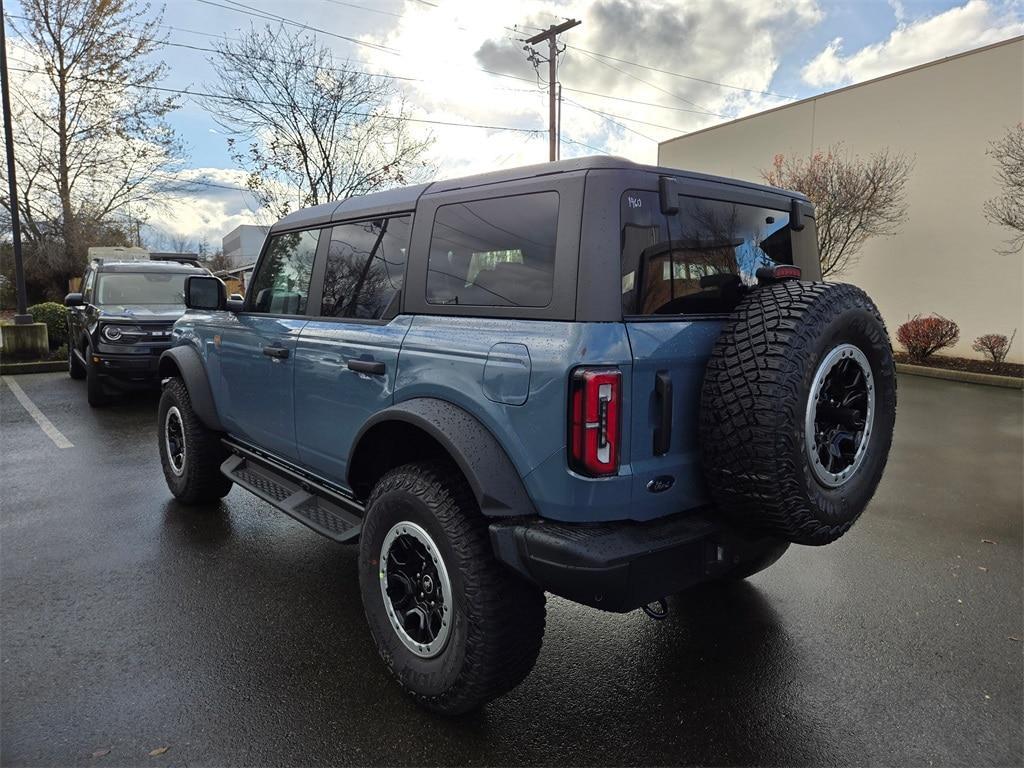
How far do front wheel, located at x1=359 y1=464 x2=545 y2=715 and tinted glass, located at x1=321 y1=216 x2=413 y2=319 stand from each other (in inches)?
34.8

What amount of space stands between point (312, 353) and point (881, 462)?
262 cm

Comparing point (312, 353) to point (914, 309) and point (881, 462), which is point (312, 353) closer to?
point (881, 462)

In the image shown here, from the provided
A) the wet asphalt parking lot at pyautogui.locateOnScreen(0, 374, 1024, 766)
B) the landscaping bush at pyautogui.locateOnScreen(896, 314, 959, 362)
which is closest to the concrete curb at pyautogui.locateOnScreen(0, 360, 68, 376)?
the wet asphalt parking lot at pyautogui.locateOnScreen(0, 374, 1024, 766)

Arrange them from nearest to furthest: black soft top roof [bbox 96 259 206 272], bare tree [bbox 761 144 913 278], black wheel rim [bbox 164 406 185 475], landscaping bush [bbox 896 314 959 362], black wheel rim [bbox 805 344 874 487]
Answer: black wheel rim [bbox 805 344 874 487] → black wheel rim [bbox 164 406 185 475] → black soft top roof [bbox 96 259 206 272] → landscaping bush [bbox 896 314 959 362] → bare tree [bbox 761 144 913 278]

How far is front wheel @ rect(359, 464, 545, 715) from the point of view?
2.32 metres

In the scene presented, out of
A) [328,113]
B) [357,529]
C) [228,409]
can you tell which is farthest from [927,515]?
[328,113]

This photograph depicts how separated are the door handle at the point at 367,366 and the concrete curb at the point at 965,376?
11816mm

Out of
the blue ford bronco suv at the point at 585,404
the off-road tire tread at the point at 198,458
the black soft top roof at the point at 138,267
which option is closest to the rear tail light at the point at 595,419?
the blue ford bronco suv at the point at 585,404

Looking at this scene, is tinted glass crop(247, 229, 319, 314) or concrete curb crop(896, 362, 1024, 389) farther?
concrete curb crop(896, 362, 1024, 389)

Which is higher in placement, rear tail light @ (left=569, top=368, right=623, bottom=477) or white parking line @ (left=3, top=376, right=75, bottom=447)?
rear tail light @ (left=569, top=368, right=623, bottom=477)

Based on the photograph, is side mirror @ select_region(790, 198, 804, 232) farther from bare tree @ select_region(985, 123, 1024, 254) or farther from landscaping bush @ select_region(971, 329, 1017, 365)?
landscaping bush @ select_region(971, 329, 1017, 365)

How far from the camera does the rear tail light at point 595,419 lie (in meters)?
2.11

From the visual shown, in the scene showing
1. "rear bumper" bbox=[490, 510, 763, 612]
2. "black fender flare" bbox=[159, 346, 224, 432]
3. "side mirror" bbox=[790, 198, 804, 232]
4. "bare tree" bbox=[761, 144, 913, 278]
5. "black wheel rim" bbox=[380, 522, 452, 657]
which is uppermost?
"bare tree" bbox=[761, 144, 913, 278]

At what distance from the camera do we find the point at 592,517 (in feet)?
7.15
